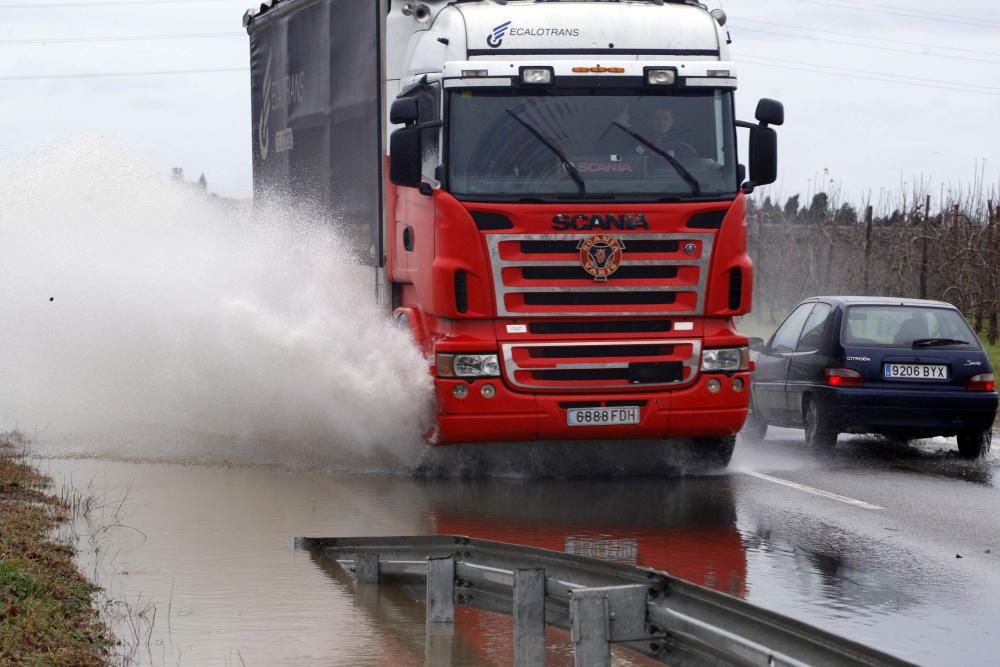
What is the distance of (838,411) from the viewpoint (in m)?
15.0

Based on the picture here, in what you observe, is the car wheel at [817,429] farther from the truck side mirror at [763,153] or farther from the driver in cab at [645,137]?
the driver in cab at [645,137]

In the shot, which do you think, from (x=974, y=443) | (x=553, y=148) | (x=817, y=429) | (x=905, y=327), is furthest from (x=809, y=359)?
(x=553, y=148)

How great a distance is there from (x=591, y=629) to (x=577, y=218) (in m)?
7.12

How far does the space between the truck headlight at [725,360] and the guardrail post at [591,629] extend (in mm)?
7349

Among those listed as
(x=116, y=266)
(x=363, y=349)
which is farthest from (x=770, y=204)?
(x=363, y=349)

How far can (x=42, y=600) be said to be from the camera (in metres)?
7.61

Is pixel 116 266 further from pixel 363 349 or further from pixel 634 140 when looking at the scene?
pixel 634 140

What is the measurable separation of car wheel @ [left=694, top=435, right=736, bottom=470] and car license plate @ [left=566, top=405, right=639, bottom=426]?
137 cm

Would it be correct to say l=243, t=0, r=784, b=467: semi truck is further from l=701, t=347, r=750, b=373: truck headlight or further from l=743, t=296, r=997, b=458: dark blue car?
l=743, t=296, r=997, b=458: dark blue car

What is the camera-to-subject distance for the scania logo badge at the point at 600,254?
1245 centimetres

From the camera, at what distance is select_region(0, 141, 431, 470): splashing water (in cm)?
1428

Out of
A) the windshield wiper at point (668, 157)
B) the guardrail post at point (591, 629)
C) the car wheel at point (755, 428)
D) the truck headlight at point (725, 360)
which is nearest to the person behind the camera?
the guardrail post at point (591, 629)

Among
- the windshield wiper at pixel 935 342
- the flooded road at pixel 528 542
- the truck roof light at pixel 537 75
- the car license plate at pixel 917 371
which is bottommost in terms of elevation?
the flooded road at pixel 528 542

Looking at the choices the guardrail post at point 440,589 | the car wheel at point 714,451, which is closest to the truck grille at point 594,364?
the car wheel at point 714,451
